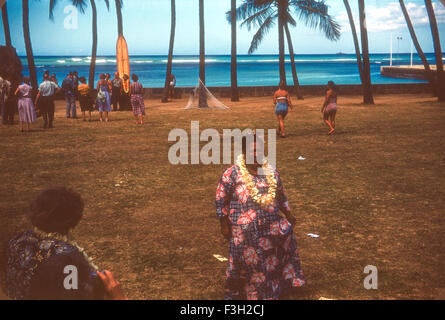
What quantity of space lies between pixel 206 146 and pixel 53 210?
1105 cm

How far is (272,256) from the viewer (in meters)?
4.41

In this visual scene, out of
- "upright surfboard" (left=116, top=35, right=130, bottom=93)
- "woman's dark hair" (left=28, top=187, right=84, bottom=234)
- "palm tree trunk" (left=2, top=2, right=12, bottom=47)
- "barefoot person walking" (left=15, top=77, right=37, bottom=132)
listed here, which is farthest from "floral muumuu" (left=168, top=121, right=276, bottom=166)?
"palm tree trunk" (left=2, top=2, right=12, bottom=47)

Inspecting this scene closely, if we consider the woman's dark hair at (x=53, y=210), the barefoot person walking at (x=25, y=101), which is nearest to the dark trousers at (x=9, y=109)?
the barefoot person walking at (x=25, y=101)

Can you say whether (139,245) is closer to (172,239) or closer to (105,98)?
(172,239)

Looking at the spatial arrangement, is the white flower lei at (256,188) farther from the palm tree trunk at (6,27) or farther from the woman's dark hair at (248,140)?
the palm tree trunk at (6,27)

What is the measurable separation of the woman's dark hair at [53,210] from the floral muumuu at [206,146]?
6.84m

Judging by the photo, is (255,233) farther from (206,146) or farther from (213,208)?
(206,146)

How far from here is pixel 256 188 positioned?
438 centimetres

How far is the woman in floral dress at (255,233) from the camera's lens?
4.35 m

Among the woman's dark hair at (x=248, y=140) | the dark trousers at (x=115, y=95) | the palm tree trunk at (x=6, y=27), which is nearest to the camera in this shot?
the woman's dark hair at (x=248, y=140)

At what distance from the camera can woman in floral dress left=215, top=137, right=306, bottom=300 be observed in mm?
4348

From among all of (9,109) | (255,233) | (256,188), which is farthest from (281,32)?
(255,233)
